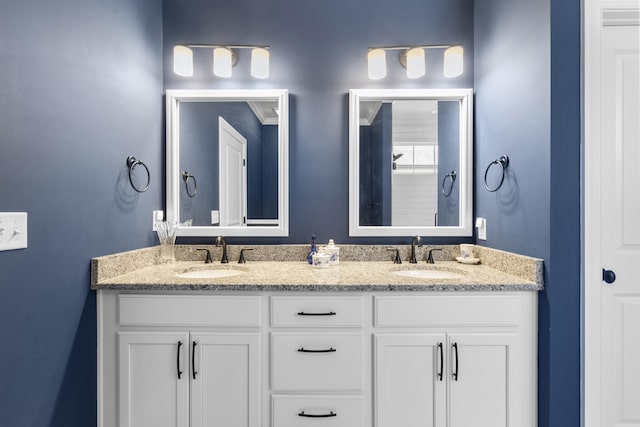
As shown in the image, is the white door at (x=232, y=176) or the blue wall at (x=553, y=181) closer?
the blue wall at (x=553, y=181)

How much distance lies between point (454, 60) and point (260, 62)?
1136 millimetres

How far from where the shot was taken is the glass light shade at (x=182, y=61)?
1.87 m

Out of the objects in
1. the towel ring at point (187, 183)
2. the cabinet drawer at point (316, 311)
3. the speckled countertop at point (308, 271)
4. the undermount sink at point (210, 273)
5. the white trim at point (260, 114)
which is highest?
the white trim at point (260, 114)

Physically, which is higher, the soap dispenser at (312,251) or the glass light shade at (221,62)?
the glass light shade at (221,62)

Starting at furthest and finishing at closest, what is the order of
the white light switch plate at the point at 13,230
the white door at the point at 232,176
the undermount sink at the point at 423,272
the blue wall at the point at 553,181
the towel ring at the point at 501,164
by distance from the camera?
the white door at the point at 232,176, the undermount sink at the point at 423,272, the towel ring at the point at 501,164, the blue wall at the point at 553,181, the white light switch plate at the point at 13,230

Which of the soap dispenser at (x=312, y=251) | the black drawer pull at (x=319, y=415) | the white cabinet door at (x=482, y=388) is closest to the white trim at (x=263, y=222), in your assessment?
the soap dispenser at (x=312, y=251)

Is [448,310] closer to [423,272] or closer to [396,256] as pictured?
[423,272]

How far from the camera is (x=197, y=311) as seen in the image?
54.7 inches

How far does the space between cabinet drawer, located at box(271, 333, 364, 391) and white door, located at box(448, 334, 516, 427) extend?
16.2 inches

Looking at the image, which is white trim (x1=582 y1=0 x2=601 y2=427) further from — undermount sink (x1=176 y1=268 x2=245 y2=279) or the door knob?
undermount sink (x1=176 y1=268 x2=245 y2=279)

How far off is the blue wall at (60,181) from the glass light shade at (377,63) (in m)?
1.29

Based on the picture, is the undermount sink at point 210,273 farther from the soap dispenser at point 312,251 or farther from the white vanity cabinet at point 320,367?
the white vanity cabinet at point 320,367

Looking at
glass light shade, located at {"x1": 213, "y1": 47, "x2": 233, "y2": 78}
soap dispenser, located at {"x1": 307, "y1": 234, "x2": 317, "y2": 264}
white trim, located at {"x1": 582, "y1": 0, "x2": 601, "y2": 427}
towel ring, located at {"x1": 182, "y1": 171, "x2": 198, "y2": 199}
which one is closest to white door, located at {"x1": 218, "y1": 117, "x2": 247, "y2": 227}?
towel ring, located at {"x1": 182, "y1": 171, "x2": 198, "y2": 199}

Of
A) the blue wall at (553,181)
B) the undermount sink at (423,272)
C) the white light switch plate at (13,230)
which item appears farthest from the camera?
the undermount sink at (423,272)
